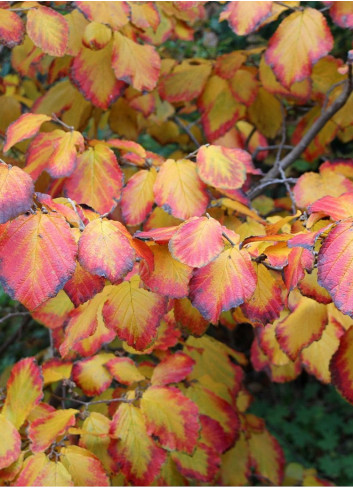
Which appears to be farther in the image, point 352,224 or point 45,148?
point 45,148

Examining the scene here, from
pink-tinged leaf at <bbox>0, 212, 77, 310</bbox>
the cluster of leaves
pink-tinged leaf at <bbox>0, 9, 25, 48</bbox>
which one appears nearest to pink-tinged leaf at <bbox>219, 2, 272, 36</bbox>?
the cluster of leaves

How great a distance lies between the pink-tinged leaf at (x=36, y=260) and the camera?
65 cm

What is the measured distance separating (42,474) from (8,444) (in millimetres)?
76

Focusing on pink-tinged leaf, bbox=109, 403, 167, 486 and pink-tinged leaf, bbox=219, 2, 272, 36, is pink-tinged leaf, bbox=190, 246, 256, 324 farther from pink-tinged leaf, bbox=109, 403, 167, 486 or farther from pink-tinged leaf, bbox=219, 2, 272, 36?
pink-tinged leaf, bbox=219, 2, 272, 36

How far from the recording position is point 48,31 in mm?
1046

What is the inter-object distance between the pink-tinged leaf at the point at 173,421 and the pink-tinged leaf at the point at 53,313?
290 mm

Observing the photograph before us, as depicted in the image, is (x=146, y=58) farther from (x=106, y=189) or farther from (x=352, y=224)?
(x=352, y=224)

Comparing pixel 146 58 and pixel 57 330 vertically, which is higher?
pixel 146 58

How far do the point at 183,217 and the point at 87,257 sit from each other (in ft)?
1.20

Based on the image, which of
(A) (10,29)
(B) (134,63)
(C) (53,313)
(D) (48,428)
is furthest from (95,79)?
(D) (48,428)

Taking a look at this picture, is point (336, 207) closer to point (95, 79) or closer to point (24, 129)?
point (24, 129)

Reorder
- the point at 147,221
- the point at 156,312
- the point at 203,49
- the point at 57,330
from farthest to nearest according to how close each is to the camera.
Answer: the point at 203,49
the point at 57,330
the point at 147,221
the point at 156,312

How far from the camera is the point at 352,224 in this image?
65cm

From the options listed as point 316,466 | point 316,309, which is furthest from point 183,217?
point 316,466
